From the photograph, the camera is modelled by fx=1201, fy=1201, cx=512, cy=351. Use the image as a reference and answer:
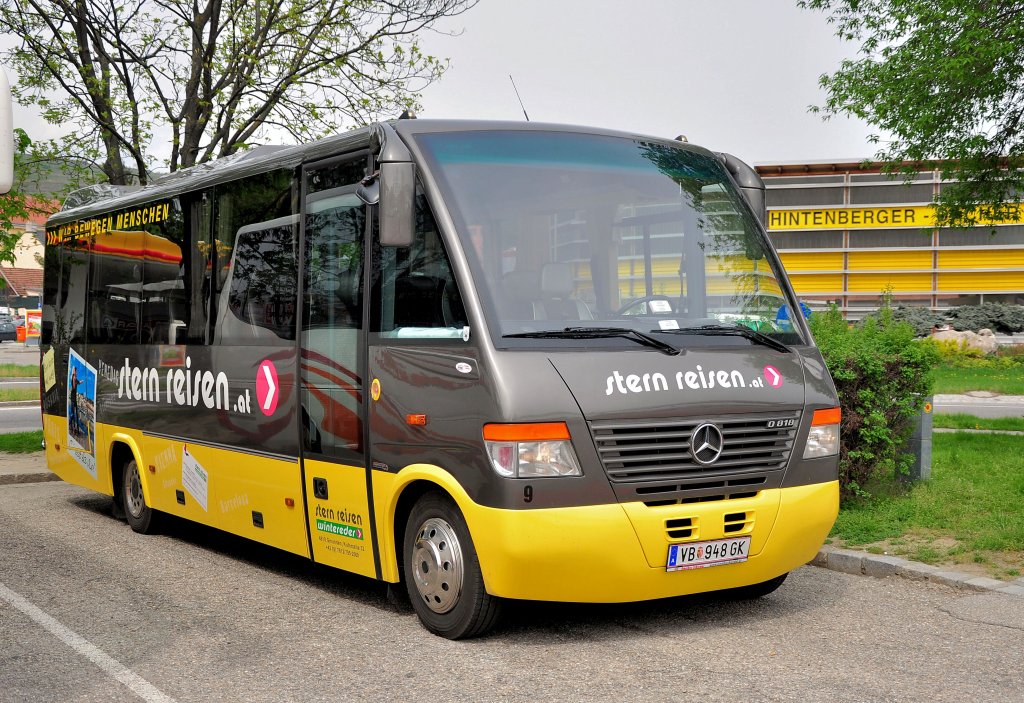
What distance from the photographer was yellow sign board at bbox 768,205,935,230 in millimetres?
37438

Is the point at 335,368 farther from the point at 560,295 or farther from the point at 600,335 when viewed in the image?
the point at 600,335

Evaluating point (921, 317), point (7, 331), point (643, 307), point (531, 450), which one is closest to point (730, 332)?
point (643, 307)

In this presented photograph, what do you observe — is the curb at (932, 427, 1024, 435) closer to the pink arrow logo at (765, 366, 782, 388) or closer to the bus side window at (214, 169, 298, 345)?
the pink arrow logo at (765, 366, 782, 388)

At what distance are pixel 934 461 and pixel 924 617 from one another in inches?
185

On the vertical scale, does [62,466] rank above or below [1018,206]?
below

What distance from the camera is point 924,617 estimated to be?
6648mm

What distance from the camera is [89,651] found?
237 inches

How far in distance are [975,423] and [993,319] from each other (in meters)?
20.4

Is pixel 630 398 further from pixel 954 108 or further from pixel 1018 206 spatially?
Answer: pixel 1018 206

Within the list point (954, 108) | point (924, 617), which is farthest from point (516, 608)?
point (954, 108)

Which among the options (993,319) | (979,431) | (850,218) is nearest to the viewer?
(979,431)

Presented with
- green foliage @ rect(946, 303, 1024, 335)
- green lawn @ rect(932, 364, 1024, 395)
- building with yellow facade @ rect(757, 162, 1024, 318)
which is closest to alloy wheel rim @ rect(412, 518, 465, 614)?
green lawn @ rect(932, 364, 1024, 395)

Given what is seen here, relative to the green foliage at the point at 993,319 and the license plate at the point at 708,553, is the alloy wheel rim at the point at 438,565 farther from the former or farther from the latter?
the green foliage at the point at 993,319

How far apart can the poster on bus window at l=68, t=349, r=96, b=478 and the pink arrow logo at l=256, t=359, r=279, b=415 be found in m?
3.52
